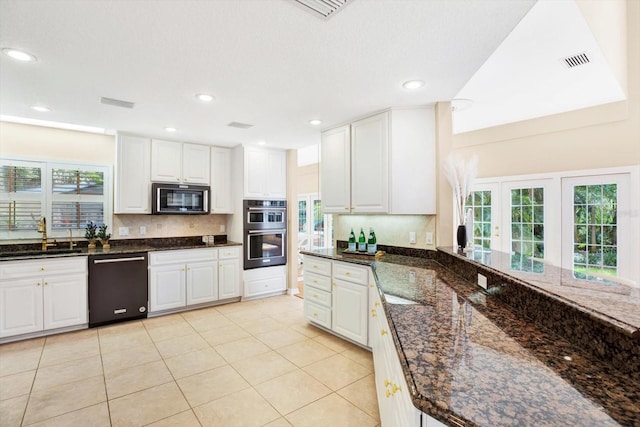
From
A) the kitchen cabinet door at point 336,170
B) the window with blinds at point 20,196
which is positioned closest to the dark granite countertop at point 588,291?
the kitchen cabinet door at point 336,170

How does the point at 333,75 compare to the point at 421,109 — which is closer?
the point at 333,75

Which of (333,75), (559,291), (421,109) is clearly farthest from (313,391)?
(421,109)

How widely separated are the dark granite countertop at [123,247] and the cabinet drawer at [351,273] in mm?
2095

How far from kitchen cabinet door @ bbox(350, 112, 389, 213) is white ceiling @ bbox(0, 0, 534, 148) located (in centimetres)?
21

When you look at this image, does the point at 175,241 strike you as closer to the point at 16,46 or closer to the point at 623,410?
the point at 16,46

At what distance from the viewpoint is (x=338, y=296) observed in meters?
3.18

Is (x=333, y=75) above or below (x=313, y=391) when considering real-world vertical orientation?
above

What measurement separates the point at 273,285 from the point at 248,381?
253 cm

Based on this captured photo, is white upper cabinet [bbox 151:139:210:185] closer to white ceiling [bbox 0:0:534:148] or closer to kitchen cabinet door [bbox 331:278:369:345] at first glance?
white ceiling [bbox 0:0:534:148]

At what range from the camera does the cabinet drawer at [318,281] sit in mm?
3325

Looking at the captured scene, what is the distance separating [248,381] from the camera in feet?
8.13

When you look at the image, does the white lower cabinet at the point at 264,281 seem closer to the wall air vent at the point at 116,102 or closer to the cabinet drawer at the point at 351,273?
the cabinet drawer at the point at 351,273

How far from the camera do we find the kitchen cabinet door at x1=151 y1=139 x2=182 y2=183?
421cm

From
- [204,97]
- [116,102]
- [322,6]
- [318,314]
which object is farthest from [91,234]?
[322,6]
